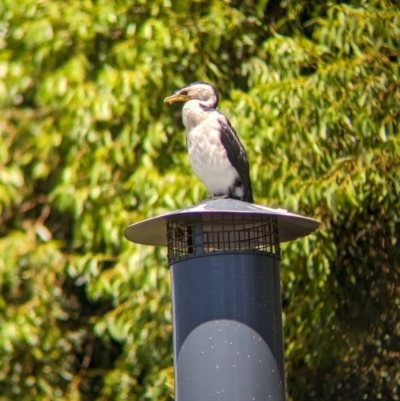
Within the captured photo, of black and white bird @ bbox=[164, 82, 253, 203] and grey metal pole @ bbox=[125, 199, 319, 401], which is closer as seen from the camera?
grey metal pole @ bbox=[125, 199, 319, 401]

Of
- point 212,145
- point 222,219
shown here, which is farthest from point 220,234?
point 212,145

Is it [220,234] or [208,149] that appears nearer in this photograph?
[220,234]

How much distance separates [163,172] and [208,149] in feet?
5.06

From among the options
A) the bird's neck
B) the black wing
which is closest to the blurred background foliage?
the black wing

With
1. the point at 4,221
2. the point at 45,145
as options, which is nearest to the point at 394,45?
the point at 45,145

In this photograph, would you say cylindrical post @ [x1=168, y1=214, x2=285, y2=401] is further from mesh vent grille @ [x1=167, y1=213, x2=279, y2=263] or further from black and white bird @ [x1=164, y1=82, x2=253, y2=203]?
black and white bird @ [x1=164, y1=82, x2=253, y2=203]

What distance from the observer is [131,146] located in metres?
6.41

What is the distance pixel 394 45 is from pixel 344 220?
1026 mm

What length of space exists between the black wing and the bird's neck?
0.08 metres

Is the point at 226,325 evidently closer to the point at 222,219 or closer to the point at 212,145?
the point at 222,219

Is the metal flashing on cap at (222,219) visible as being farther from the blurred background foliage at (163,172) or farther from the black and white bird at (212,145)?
the blurred background foliage at (163,172)

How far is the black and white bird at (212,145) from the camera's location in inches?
187

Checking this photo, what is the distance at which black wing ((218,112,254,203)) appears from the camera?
4.77 metres

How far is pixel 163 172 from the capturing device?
20.7 ft
